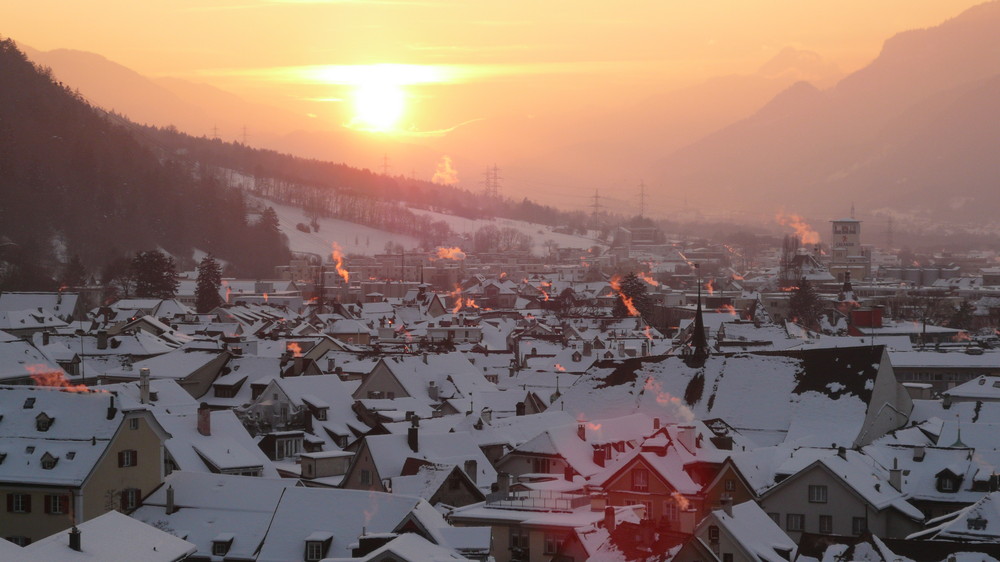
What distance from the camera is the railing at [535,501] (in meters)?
33.6

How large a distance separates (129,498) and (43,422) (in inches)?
137

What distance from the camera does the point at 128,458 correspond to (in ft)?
120

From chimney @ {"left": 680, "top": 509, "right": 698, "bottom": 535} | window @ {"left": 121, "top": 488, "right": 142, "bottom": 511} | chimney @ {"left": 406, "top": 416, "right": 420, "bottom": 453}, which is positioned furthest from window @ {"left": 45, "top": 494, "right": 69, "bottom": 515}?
chimney @ {"left": 680, "top": 509, "right": 698, "bottom": 535}

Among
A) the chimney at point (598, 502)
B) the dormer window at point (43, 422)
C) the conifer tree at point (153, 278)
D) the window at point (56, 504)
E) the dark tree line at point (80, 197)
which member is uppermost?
the dark tree line at point (80, 197)

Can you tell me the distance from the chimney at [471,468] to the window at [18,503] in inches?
441

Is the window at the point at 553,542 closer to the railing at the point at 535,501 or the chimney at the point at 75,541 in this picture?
the railing at the point at 535,501

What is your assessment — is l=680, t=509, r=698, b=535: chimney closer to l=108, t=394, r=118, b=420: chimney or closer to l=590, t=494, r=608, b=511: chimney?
l=590, t=494, r=608, b=511: chimney

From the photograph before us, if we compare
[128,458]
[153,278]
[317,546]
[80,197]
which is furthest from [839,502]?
[80,197]

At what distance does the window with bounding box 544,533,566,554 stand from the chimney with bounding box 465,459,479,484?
6982mm

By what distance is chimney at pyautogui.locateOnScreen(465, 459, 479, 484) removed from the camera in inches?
1518

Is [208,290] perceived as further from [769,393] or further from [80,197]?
[769,393]

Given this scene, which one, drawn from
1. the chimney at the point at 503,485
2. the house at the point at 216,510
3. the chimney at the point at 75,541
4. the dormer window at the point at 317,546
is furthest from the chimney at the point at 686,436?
the chimney at the point at 75,541

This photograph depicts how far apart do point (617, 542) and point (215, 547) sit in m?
8.81

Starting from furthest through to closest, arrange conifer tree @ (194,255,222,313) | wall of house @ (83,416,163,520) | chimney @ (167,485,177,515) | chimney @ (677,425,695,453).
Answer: conifer tree @ (194,255,222,313)
chimney @ (677,425,695,453)
wall of house @ (83,416,163,520)
chimney @ (167,485,177,515)
